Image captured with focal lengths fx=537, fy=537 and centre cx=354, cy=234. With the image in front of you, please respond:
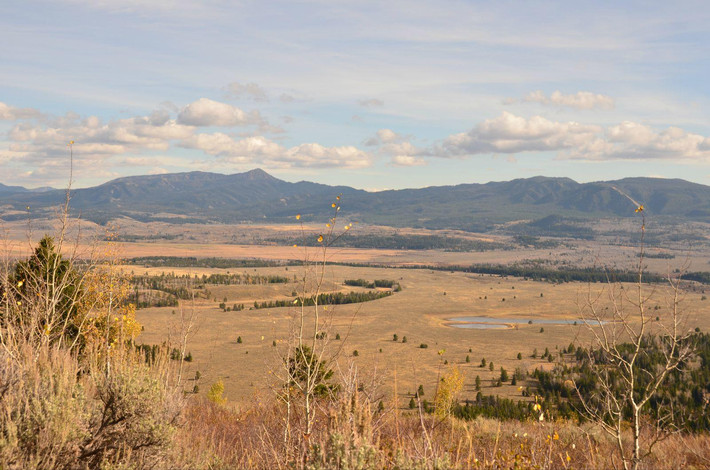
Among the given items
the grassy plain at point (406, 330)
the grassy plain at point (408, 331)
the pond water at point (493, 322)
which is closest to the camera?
the grassy plain at point (406, 330)

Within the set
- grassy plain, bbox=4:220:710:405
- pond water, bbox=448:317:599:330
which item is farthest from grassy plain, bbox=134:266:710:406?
pond water, bbox=448:317:599:330

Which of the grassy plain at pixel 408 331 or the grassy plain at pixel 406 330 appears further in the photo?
the grassy plain at pixel 408 331

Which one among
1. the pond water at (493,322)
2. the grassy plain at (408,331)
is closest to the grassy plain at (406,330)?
the grassy plain at (408,331)

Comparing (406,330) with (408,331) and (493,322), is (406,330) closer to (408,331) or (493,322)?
(408,331)

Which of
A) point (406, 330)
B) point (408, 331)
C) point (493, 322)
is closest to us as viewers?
point (408, 331)

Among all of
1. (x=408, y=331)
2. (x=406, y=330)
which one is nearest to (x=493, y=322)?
(x=406, y=330)

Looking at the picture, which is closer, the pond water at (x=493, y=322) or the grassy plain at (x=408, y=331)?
the grassy plain at (x=408, y=331)

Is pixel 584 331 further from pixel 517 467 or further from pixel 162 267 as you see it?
pixel 162 267

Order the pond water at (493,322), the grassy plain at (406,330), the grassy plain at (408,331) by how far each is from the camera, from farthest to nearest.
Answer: the pond water at (493,322)
the grassy plain at (408,331)
the grassy plain at (406,330)

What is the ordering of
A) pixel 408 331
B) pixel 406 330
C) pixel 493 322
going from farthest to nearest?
pixel 493 322 → pixel 406 330 → pixel 408 331

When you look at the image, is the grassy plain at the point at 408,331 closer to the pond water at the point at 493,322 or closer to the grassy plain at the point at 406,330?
the grassy plain at the point at 406,330

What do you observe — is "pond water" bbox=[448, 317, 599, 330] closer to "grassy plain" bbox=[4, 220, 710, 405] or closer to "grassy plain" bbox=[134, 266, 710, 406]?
"grassy plain" bbox=[134, 266, 710, 406]

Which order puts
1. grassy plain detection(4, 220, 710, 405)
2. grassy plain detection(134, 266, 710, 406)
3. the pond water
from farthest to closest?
the pond water < grassy plain detection(134, 266, 710, 406) < grassy plain detection(4, 220, 710, 405)

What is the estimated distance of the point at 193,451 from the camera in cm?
864
